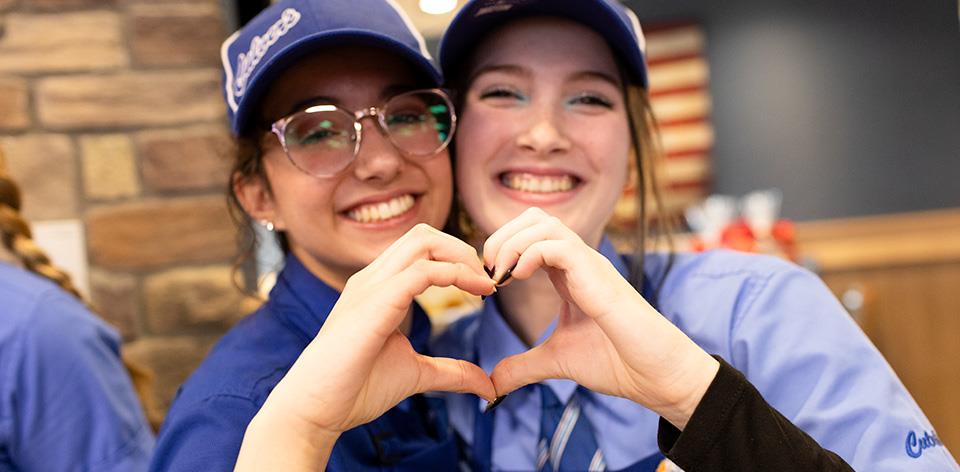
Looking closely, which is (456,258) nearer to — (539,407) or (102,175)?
(539,407)

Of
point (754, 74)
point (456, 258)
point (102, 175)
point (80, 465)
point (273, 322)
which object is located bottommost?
point (754, 74)

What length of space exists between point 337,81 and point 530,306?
533 millimetres

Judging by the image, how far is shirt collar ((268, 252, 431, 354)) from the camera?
1.27 m

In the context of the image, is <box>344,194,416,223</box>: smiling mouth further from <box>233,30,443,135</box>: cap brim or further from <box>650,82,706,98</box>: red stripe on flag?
<box>650,82,706,98</box>: red stripe on flag

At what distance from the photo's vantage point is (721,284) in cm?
131

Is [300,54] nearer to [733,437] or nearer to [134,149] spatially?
[733,437]

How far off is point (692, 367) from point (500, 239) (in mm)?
270

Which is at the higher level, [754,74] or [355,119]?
[355,119]

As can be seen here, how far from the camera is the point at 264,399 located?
108cm

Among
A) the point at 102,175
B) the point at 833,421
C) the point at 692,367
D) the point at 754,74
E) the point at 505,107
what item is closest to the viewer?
the point at 692,367

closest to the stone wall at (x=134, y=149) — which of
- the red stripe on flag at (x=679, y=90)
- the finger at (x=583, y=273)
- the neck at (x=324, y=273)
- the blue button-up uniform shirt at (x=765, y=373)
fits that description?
the neck at (x=324, y=273)

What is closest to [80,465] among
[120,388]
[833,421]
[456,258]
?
[120,388]

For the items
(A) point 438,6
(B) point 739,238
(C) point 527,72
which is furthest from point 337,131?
(A) point 438,6

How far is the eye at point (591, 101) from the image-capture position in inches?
54.8
